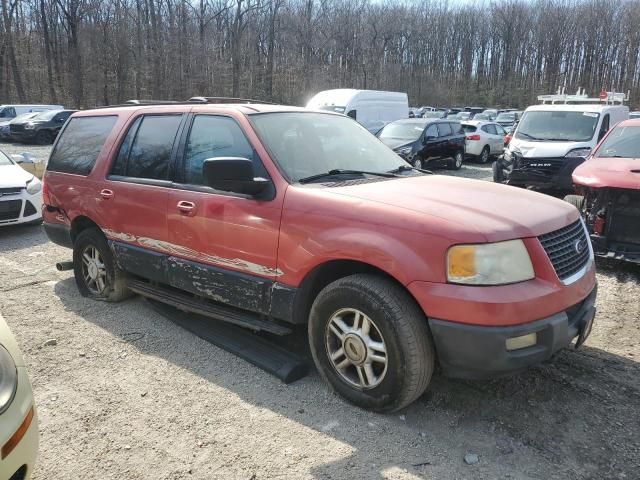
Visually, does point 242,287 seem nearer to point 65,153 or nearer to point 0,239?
point 65,153

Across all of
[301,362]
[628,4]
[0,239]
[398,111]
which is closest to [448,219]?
[301,362]

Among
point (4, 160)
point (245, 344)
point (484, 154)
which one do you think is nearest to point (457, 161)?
point (484, 154)

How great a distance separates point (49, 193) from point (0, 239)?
3.10 m

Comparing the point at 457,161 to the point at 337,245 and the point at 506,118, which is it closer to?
the point at 337,245

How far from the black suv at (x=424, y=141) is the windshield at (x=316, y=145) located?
9966mm

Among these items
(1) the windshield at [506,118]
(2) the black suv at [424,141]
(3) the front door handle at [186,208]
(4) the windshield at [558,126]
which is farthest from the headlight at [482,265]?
(1) the windshield at [506,118]

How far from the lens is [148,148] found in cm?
443

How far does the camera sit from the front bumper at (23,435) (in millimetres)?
1976

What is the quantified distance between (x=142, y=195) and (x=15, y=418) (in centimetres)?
248

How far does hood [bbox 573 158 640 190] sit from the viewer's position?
5.57m

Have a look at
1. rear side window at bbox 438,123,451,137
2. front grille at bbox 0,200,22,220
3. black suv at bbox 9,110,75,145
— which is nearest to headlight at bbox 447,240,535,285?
front grille at bbox 0,200,22,220

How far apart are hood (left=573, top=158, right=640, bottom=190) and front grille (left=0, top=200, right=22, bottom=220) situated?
766 centimetres

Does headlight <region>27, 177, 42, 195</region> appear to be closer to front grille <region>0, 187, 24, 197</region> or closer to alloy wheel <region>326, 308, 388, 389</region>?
front grille <region>0, 187, 24, 197</region>

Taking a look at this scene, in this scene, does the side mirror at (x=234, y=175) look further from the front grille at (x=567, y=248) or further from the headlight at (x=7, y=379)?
the front grille at (x=567, y=248)
